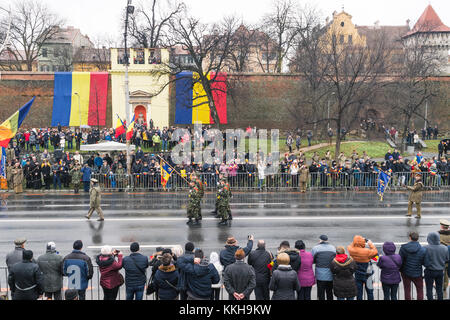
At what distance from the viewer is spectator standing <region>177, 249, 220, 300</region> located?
23.2 ft

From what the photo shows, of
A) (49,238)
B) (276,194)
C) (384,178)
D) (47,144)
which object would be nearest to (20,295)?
(49,238)

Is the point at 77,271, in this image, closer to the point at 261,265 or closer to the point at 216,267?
the point at 216,267

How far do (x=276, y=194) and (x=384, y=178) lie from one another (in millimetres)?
5214

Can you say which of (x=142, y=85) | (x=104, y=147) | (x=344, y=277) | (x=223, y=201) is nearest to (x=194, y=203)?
(x=223, y=201)

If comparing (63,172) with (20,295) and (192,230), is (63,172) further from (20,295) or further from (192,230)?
(20,295)

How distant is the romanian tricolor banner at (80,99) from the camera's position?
40.4 m

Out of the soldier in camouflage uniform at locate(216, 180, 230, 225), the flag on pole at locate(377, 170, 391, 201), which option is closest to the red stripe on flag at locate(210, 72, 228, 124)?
the flag on pole at locate(377, 170, 391, 201)

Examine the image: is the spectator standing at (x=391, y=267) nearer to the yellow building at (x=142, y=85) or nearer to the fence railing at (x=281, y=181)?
the fence railing at (x=281, y=181)

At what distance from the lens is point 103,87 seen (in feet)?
135

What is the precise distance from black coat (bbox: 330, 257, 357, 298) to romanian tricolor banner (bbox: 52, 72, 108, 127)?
119 ft

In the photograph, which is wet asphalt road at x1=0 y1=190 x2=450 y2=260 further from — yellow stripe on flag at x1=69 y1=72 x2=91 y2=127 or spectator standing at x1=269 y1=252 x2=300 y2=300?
yellow stripe on flag at x1=69 y1=72 x2=91 y2=127

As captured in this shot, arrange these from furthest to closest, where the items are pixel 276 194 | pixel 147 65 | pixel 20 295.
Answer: pixel 147 65 → pixel 276 194 → pixel 20 295

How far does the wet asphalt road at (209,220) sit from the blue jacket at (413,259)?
433cm

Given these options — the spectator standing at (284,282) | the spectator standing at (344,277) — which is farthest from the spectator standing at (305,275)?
the spectator standing at (284,282)
